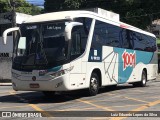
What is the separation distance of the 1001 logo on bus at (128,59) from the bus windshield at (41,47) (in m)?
6.11

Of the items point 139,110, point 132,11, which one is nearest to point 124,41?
point 139,110

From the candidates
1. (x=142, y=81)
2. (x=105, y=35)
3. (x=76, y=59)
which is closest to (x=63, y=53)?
(x=76, y=59)

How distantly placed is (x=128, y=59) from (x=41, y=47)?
23.5ft

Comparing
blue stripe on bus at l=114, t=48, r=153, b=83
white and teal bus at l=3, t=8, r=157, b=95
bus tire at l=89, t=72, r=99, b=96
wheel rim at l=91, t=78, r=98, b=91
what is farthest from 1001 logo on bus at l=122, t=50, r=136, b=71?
wheel rim at l=91, t=78, r=98, b=91

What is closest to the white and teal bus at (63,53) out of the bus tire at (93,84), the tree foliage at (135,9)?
the bus tire at (93,84)

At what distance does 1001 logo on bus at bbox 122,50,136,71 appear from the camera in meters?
19.9

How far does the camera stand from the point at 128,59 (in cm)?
Result: 2048

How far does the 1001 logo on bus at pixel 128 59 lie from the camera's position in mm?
19891

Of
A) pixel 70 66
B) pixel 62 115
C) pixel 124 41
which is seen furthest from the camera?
pixel 124 41

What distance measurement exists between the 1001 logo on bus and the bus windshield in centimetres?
611

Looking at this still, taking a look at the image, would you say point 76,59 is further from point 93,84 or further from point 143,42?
point 143,42

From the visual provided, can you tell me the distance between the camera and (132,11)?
147ft

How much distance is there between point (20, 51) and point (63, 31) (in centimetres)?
188

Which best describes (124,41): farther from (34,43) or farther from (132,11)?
(132,11)
